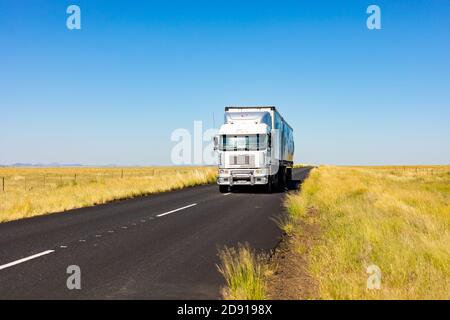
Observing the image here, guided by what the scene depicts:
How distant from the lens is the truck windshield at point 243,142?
2067 cm

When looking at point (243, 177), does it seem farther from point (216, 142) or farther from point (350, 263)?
point (350, 263)

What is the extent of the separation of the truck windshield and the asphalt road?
663 cm

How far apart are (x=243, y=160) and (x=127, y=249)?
1313 centimetres

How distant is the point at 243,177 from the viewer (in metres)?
20.9

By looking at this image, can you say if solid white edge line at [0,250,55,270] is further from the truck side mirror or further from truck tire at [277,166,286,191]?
truck tire at [277,166,286,191]

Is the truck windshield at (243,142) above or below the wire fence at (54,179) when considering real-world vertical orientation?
above

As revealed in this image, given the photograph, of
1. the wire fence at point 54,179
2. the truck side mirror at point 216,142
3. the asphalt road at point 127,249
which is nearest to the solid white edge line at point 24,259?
the asphalt road at point 127,249

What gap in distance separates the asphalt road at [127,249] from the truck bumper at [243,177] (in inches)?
246

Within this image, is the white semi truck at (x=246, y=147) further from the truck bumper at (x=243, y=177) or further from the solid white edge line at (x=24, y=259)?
the solid white edge line at (x=24, y=259)

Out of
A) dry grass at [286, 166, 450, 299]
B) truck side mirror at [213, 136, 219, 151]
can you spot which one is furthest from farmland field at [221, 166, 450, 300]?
truck side mirror at [213, 136, 219, 151]

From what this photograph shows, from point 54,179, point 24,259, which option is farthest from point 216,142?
point 54,179

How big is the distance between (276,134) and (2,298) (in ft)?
61.5
